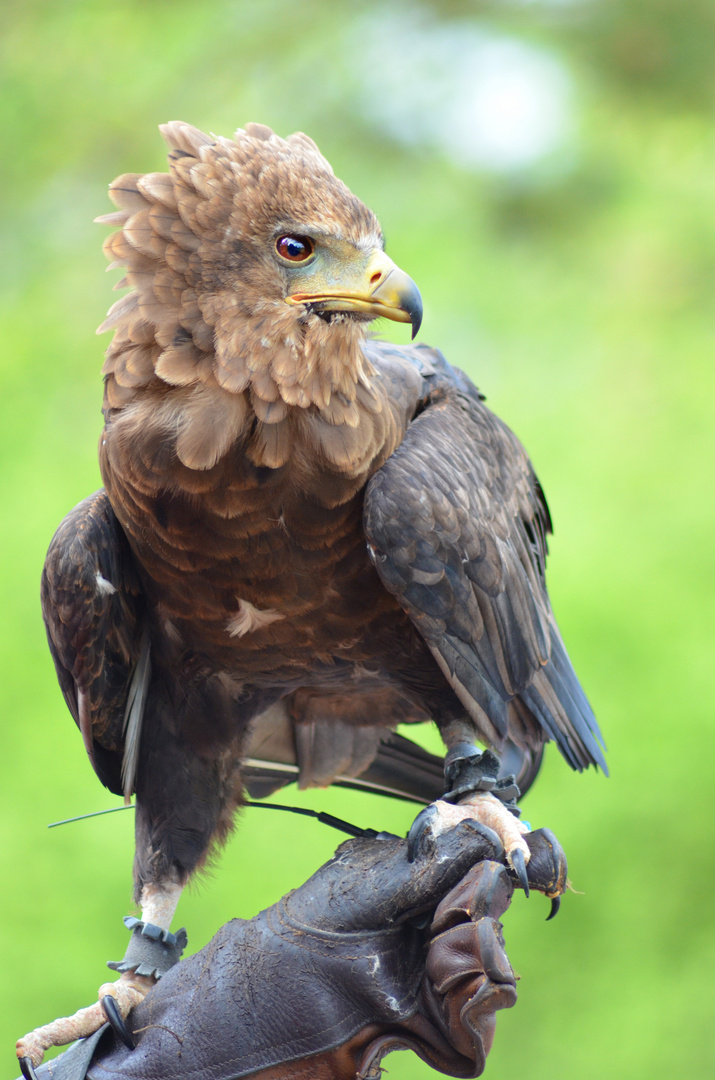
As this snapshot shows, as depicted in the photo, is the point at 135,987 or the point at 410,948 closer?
the point at 410,948

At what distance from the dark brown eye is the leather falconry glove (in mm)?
1118

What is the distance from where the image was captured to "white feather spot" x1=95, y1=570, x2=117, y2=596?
7.64ft

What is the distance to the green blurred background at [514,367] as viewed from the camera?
439cm

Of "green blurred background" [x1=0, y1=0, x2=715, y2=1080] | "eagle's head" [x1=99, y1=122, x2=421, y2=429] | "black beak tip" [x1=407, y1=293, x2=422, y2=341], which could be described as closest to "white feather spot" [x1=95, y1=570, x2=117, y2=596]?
"eagle's head" [x1=99, y1=122, x2=421, y2=429]

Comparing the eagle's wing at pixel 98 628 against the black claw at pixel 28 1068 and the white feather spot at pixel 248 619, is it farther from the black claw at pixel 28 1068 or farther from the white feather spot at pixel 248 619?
the black claw at pixel 28 1068

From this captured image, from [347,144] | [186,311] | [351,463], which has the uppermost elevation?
[347,144]

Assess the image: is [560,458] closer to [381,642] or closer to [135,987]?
[381,642]

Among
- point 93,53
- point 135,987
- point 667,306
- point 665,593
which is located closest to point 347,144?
point 93,53

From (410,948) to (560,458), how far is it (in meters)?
3.42

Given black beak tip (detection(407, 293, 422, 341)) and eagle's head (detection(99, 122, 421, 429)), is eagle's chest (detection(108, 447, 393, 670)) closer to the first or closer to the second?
eagle's head (detection(99, 122, 421, 429))

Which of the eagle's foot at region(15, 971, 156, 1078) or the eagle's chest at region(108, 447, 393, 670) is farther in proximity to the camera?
the eagle's foot at region(15, 971, 156, 1078)

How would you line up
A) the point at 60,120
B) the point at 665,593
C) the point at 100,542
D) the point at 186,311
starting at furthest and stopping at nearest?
1. the point at 60,120
2. the point at 665,593
3. the point at 100,542
4. the point at 186,311

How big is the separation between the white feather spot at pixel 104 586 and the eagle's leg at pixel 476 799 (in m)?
0.79

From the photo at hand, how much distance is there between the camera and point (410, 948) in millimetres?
2102
